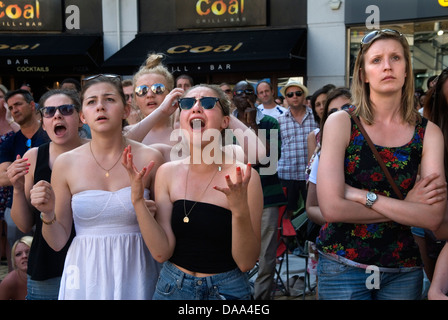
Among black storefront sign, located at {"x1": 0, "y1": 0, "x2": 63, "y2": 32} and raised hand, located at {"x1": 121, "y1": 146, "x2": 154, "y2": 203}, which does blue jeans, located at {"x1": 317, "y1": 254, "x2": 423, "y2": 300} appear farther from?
black storefront sign, located at {"x1": 0, "y1": 0, "x2": 63, "y2": 32}

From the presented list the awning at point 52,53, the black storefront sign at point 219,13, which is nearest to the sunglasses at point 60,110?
the black storefront sign at point 219,13

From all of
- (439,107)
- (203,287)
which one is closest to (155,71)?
(439,107)

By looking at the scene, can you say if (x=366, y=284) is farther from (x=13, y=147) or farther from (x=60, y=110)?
(x=13, y=147)

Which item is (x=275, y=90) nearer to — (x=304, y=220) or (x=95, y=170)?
(x=304, y=220)

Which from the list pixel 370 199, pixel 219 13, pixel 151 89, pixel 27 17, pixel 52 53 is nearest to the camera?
pixel 370 199

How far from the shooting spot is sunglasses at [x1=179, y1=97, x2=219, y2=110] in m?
2.89

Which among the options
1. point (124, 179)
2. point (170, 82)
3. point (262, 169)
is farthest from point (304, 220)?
point (124, 179)

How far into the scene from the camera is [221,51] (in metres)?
13.5

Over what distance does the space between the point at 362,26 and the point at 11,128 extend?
9.14m

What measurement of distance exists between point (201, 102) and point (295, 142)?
5.05 meters

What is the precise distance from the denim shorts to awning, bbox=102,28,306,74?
1037 cm

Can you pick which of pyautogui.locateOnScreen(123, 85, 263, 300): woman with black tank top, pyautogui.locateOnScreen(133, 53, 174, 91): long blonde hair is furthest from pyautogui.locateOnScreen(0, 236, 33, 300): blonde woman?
pyautogui.locateOnScreen(123, 85, 263, 300): woman with black tank top

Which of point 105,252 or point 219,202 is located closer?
point 219,202

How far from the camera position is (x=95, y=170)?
3.08 metres
